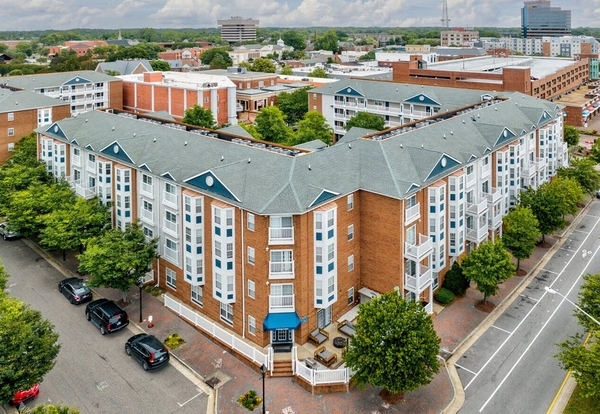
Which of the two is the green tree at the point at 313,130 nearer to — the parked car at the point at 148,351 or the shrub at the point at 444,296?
the shrub at the point at 444,296

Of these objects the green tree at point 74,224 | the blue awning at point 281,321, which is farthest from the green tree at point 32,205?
the blue awning at point 281,321

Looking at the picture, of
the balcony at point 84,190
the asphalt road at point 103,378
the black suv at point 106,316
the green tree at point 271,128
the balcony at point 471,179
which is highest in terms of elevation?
the green tree at point 271,128

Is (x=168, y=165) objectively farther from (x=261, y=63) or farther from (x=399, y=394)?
(x=261, y=63)

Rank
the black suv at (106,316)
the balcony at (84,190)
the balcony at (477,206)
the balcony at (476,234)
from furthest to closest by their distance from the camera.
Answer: the balcony at (84,190)
the balcony at (476,234)
the balcony at (477,206)
the black suv at (106,316)

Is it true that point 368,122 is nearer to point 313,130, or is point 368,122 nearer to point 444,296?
point 313,130

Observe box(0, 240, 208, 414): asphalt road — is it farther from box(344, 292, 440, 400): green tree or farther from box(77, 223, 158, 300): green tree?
box(344, 292, 440, 400): green tree

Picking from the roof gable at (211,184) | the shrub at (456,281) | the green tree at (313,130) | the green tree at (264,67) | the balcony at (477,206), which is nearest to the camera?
the roof gable at (211,184)

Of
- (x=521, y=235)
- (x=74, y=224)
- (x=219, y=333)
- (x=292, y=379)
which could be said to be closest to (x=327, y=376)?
(x=292, y=379)
